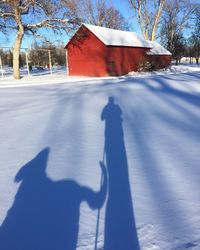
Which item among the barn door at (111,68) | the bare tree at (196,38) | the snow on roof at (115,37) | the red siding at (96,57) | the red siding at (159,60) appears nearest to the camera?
the snow on roof at (115,37)

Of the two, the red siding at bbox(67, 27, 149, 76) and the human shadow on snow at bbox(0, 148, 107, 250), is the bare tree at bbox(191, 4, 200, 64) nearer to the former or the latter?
the red siding at bbox(67, 27, 149, 76)

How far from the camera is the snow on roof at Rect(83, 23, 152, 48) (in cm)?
2487

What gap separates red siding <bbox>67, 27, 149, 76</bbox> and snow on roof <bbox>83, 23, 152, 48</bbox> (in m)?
0.41

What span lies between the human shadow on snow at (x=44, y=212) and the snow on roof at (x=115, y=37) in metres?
22.6

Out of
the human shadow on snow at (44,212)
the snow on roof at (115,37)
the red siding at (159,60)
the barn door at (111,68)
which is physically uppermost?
the snow on roof at (115,37)

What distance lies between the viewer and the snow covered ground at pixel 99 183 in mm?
2258

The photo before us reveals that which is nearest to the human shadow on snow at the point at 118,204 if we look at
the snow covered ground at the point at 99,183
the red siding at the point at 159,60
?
the snow covered ground at the point at 99,183

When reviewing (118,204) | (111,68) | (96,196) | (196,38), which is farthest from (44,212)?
(196,38)

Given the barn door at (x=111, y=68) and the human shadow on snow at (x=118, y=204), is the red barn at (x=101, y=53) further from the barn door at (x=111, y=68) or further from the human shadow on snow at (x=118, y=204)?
the human shadow on snow at (x=118, y=204)

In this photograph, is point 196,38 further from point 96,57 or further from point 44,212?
point 44,212

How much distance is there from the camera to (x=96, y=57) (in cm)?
2536

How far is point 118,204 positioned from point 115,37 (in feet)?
87.3

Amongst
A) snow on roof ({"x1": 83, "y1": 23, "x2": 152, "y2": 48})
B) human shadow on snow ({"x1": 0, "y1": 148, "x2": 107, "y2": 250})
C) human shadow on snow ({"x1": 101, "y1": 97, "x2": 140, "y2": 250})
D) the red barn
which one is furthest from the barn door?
human shadow on snow ({"x1": 0, "y1": 148, "x2": 107, "y2": 250})

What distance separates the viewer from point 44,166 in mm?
3686
